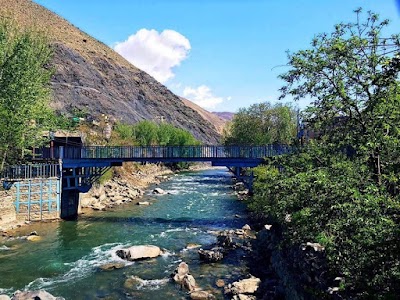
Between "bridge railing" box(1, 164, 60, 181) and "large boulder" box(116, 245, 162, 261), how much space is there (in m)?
12.0

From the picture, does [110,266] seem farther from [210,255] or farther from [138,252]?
[210,255]

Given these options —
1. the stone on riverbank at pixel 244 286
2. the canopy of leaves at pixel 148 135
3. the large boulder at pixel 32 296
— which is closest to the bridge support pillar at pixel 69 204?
the large boulder at pixel 32 296

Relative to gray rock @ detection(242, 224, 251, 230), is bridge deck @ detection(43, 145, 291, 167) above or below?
above

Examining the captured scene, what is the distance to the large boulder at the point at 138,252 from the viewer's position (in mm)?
22094

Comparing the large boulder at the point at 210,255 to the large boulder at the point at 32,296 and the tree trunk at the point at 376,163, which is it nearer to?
the large boulder at the point at 32,296

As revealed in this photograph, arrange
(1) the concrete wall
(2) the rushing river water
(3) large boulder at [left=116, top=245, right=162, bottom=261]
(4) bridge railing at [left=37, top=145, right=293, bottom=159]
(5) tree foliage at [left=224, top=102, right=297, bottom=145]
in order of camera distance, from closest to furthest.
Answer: (2) the rushing river water, (3) large boulder at [left=116, top=245, right=162, bottom=261], (1) the concrete wall, (4) bridge railing at [left=37, top=145, right=293, bottom=159], (5) tree foliage at [left=224, top=102, right=297, bottom=145]

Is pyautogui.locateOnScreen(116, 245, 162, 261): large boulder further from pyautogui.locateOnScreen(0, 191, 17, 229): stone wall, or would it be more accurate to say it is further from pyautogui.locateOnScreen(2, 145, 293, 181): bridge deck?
pyautogui.locateOnScreen(2, 145, 293, 181): bridge deck

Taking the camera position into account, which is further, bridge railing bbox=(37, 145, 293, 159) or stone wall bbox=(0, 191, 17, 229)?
bridge railing bbox=(37, 145, 293, 159)

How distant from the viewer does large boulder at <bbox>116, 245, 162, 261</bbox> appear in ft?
72.5

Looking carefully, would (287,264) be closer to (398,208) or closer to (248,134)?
(398,208)

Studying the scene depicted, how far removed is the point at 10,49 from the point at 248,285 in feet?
81.8

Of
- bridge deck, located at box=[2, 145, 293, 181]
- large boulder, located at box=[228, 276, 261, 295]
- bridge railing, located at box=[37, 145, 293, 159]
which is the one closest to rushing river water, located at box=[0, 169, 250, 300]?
large boulder, located at box=[228, 276, 261, 295]

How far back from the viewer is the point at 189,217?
111ft

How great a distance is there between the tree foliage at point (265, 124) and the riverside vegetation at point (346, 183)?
42587mm
